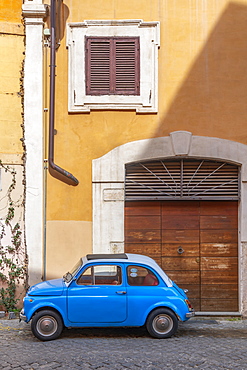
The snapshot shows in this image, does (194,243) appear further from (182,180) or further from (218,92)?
(218,92)

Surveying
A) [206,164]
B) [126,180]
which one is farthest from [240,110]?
[126,180]

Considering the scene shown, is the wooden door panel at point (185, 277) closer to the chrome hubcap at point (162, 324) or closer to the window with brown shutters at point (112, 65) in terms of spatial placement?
the chrome hubcap at point (162, 324)

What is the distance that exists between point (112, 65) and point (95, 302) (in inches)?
212

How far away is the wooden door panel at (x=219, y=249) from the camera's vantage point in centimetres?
1062

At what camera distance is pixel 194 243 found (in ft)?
34.9

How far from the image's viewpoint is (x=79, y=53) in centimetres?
1071

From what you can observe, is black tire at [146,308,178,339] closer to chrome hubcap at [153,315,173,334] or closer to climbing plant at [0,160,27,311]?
chrome hubcap at [153,315,173,334]

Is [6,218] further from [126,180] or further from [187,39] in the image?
[187,39]

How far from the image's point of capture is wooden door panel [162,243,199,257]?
1061 centimetres

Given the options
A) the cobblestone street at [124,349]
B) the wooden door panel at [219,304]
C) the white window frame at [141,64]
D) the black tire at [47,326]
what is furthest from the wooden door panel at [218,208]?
the black tire at [47,326]

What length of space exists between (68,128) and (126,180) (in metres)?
1.73

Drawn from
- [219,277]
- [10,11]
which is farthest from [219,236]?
[10,11]

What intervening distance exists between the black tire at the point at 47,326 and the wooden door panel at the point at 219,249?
3.85m

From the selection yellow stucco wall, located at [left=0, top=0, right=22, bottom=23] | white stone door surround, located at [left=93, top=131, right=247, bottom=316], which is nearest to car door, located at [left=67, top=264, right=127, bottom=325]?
white stone door surround, located at [left=93, top=131, right=247, bottom=316]
